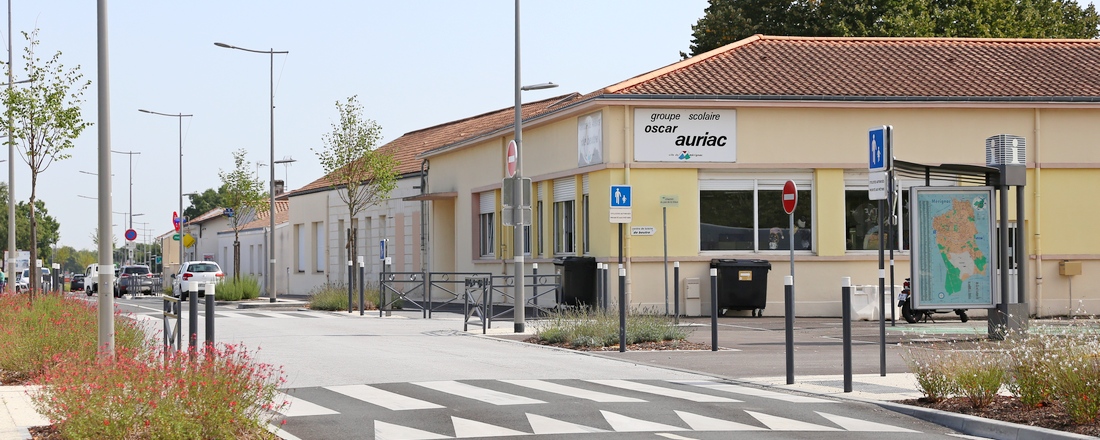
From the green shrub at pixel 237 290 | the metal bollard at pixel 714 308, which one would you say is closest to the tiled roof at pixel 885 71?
the metal bollard at pixel 714 308

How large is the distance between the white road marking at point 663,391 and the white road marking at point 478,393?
144 centimetres

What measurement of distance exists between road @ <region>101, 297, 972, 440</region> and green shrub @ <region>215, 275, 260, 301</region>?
24724 mm

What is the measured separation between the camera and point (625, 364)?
16.8 metres

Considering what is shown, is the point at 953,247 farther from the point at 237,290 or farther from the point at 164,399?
the point at 237,290

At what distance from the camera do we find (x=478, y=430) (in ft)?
34.4

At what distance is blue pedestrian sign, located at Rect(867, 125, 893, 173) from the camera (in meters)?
14.6

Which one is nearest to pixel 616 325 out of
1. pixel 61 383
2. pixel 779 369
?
pixel 779 369

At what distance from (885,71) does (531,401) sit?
20.6 m

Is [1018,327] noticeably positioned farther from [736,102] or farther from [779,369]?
[736,102]

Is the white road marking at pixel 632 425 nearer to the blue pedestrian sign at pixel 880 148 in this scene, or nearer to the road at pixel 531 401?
the road at pixel 531 401

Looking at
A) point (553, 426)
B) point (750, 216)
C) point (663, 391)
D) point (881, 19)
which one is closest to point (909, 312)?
point (750, 216)

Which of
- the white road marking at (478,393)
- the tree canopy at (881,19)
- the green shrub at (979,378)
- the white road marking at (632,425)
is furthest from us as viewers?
the tree canopy at (881,19)

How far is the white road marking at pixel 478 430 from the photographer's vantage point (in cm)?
1024

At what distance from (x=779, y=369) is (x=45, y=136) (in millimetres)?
14757
